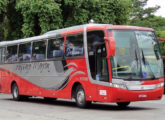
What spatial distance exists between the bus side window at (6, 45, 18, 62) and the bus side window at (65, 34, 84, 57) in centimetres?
594

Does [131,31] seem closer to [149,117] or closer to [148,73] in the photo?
[148,73]

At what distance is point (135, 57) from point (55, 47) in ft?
15.7

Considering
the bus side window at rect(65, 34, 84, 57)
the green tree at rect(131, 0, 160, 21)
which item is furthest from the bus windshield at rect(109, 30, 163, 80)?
the green tree at rect(131, 0, 160, 21)

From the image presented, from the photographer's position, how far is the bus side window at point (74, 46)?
56.4 ft

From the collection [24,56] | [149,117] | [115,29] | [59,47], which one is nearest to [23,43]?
[24,56]

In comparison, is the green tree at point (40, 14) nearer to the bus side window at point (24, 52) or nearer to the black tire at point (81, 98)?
the bus side window at point (24, 52)

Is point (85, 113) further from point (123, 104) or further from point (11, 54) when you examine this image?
point (11, 54)

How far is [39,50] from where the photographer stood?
67.9 ft

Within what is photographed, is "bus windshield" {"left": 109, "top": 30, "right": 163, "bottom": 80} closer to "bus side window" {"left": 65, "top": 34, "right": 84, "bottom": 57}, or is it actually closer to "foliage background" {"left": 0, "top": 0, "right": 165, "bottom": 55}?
"bus side window" {"left": 65, "top": 34, "right": 84, "bottom": 57}

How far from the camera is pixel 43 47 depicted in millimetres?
20359

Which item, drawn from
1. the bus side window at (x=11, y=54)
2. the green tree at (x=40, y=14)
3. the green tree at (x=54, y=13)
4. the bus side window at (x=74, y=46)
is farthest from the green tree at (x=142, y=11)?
the bus side window at (x=74, y=46)

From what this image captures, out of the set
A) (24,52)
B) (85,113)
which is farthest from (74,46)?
(24,52)

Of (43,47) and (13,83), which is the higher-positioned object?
(43,47)

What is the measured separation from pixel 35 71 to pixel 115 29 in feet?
21.5
